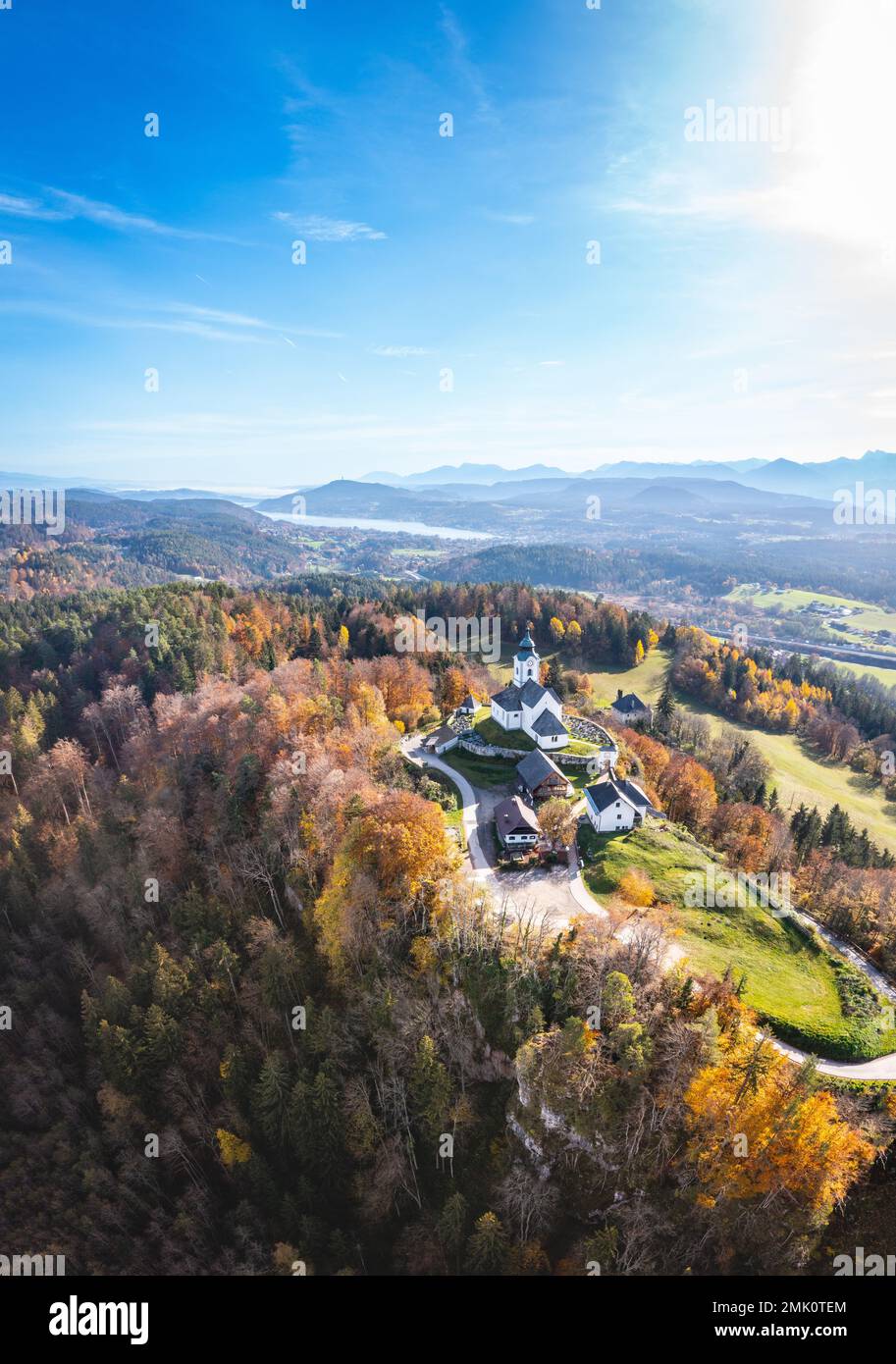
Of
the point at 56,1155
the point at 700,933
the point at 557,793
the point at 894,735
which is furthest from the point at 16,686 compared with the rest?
the point at 894,735

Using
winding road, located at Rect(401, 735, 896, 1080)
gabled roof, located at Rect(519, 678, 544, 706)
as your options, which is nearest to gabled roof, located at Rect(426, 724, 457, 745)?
gabled roof, located at Rect(519, 678, 544, 706)

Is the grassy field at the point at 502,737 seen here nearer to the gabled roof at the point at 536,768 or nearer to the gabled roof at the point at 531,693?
the gabled roof at the point at 531,693

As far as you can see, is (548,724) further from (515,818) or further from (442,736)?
(515,818)

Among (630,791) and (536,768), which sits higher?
(536,768)


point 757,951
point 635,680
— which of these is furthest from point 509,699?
point 635,680

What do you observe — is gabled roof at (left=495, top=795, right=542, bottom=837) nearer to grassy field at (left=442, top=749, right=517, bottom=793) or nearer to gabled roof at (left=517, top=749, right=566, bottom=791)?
gabled roof at (left=517, top=749, right=566, bottom=791)
